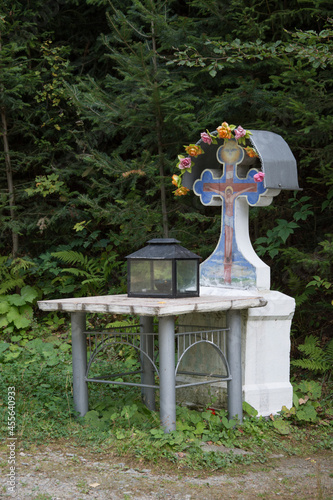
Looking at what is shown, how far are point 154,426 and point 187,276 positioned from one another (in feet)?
4.13

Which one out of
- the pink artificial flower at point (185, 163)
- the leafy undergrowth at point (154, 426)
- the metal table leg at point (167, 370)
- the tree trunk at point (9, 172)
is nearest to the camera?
the leafy undergrowth at point (154, 426)

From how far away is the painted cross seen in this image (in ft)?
18.7

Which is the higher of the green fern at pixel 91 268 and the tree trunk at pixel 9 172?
the tree trunk at pixel 9 172

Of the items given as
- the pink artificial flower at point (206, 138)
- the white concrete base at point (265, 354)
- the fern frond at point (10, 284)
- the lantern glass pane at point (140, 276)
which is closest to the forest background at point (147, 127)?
the fern frond at point (10, 284)

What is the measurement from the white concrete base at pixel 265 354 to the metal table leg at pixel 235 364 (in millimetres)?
200

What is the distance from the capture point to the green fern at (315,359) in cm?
668

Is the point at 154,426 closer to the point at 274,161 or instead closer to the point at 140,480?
the point at 140,480

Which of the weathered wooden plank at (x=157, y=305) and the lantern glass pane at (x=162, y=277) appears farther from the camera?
the lantern glass pane at (x=162, y=277)

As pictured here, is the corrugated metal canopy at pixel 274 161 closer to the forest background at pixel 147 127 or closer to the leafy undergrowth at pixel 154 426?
the forest background at pixel 147 127

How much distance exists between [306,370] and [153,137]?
3427 mm

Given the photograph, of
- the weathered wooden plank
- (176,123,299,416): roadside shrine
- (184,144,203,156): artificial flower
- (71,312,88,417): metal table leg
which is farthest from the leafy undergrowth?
(184,144,203,156): artificial flower

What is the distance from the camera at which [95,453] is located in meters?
4.52

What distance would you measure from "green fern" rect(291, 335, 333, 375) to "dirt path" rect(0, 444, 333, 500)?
208cm

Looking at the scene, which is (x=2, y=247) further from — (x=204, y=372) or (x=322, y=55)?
(x=322, y=55)
